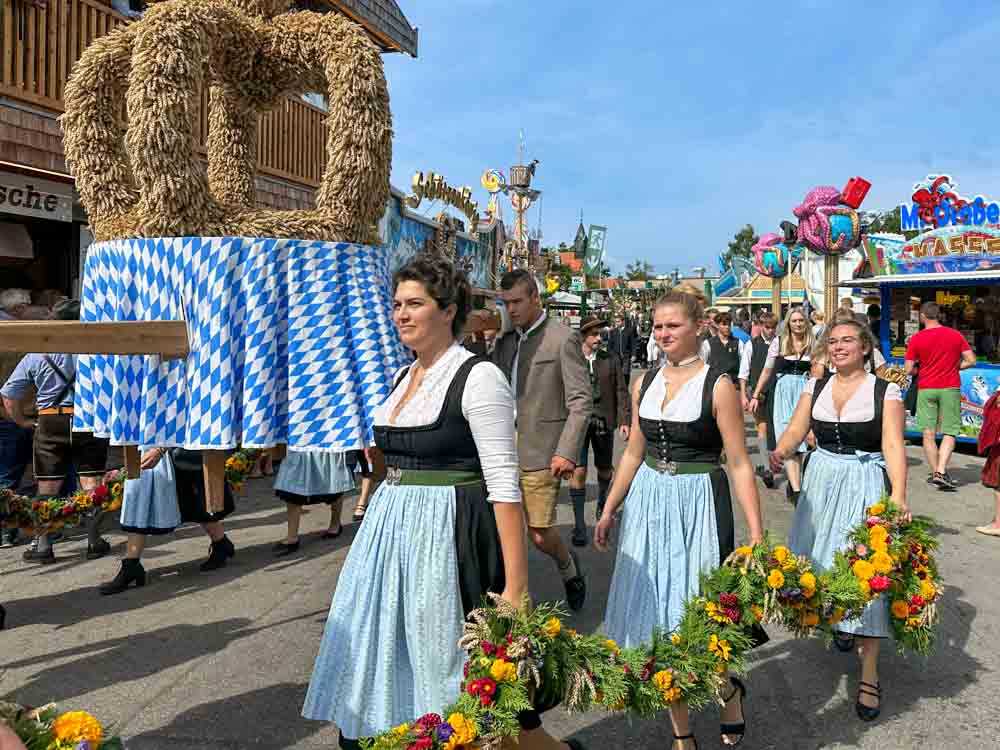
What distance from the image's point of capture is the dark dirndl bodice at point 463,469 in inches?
97.2

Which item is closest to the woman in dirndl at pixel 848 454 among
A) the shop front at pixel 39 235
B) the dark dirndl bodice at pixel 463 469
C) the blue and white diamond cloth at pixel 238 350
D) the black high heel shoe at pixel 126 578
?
the dark dirndl bodice at pixel 463 469

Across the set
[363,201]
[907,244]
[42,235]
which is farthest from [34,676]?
[907,244]

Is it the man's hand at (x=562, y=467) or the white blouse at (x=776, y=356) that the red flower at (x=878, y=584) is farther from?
the white blouse at (x=776, y=356)

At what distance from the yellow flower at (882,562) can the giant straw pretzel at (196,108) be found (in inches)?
99.7

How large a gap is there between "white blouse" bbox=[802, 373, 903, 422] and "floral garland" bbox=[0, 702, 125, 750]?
3535 mm

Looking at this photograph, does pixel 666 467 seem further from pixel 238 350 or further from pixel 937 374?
pixel 937 374

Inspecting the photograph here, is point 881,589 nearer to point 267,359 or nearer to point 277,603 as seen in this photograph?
point 267,359

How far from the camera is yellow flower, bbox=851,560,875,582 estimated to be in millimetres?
3475

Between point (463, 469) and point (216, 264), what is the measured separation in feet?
3.32

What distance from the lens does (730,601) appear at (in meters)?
3.00

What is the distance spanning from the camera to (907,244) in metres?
13.3

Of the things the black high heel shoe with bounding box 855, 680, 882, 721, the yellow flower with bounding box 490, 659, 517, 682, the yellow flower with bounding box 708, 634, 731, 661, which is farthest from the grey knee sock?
the yellow flower with bounding box 490, 659, 517, 682

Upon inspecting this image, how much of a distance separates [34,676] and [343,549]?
9.10 ft

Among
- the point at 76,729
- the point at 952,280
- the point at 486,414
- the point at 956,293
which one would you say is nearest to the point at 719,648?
the point at 486,414
